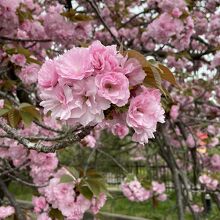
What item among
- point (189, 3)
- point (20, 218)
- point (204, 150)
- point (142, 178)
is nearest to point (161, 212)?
point (204, 150)

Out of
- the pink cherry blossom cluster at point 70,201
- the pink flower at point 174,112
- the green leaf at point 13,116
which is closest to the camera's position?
the green leaf at point 13,116

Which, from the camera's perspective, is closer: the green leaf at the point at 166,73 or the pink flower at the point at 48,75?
the pink flower at the point at 48,75

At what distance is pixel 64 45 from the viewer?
3887mm

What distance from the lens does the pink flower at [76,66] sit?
117 centimetres

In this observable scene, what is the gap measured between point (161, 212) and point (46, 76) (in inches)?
273

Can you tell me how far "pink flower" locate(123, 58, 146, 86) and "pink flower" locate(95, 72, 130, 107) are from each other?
1.6 inches

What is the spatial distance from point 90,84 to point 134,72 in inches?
5.6

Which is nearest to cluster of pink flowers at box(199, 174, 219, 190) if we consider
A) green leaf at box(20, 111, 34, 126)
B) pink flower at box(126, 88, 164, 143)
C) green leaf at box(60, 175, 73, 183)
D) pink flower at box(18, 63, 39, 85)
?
pink flower at box(18, 63, 39, 85)

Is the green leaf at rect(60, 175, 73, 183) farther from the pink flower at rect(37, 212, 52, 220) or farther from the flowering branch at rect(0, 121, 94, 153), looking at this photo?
the flowering branch at rect(0, 121, 94, 153)

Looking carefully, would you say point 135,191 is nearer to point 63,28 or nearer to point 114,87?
point 63,28

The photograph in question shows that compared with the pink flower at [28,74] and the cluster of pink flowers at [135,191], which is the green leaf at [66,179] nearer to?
the pink flower at [28,74]

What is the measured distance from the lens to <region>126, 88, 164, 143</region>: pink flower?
4.11 ft

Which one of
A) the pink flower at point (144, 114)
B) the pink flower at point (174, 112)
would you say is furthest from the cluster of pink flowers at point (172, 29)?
the pink flower at point (144, 114)

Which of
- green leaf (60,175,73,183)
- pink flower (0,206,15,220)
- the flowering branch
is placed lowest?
pink flower (0,206,15,220)
